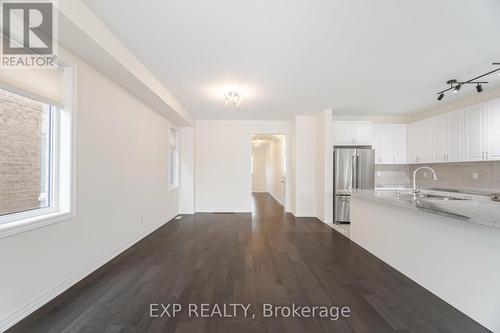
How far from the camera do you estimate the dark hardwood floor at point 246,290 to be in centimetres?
175

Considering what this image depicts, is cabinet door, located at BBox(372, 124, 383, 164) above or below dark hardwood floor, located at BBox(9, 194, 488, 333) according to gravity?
above

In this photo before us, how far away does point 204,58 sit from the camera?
2703 millimetres

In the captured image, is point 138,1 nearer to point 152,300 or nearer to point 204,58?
point 204,58

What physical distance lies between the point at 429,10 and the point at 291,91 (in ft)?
7.07

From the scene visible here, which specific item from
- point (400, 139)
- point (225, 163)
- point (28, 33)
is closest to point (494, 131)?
point (400, 139)

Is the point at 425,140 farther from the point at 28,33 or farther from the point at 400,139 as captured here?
the point at 28,33

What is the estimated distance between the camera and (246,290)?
224 centimetres

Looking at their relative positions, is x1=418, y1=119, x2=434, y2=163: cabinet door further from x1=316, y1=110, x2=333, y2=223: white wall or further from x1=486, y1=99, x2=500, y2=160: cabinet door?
x1=316, y1=110, x2=333, y2=223: white wall

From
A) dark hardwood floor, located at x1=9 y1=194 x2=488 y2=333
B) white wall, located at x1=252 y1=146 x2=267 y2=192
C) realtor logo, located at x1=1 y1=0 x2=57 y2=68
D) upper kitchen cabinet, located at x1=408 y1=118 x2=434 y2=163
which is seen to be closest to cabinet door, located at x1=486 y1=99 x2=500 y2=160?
upper kitchen cabinet, located at x1=408 y1=118 x2=434 y2=163

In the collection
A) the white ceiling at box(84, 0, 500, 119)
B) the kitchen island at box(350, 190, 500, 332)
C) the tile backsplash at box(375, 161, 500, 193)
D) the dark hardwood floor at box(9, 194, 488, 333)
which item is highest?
the white ceiling at box(84, 0, 500, 119)

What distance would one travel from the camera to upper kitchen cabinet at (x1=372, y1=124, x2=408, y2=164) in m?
5.38

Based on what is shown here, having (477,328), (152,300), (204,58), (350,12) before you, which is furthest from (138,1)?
(477,328)

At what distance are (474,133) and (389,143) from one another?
64.5 inches

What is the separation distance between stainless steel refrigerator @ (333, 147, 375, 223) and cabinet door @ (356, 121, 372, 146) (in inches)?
12.5
